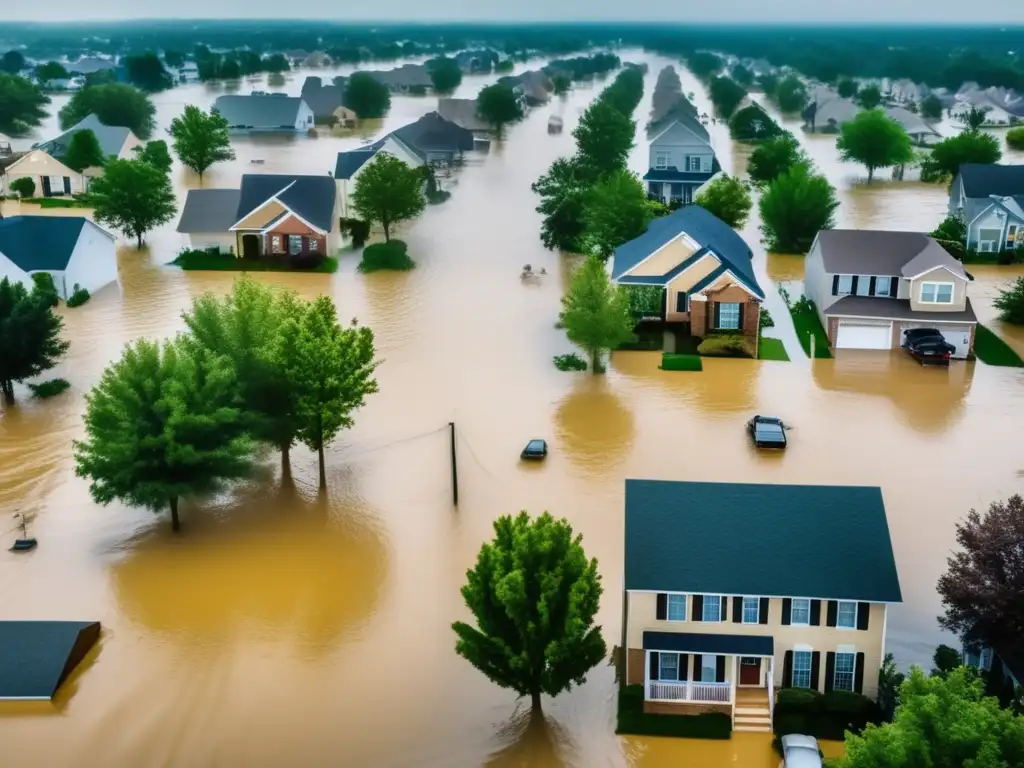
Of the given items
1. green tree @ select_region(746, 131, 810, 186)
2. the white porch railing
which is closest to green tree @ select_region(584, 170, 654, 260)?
green tree @ select_region(746, 131, 810, 186)

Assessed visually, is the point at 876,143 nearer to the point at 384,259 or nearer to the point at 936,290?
the point at 936,290

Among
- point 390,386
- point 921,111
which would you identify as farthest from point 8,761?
point 921,111

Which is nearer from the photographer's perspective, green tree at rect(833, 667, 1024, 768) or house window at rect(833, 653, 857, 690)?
green tree at rect(833, 667, 1024, 768)

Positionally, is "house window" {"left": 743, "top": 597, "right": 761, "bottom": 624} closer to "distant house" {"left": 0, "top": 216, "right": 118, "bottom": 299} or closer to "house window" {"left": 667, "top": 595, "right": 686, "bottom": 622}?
"house window" {"left": 667, "top": 595, "right": 686, "bottom": 622}

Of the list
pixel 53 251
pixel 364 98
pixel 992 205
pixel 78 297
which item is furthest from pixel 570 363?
pixel 364 98

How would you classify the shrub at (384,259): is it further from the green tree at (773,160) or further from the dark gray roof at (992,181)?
the dark gray roof at (992,181)
